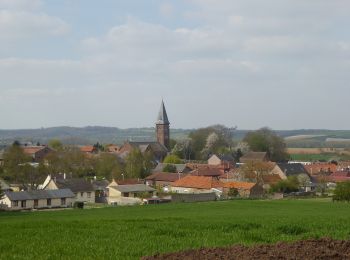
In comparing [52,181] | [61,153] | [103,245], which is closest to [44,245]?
[103,245]

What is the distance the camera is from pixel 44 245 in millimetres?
14203

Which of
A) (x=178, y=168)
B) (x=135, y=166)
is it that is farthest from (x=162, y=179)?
(x=178, y=168)

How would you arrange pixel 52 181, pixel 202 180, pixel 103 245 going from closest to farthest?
1. pixel 103 245
2. pixel 52 181
3. pixel 202 180

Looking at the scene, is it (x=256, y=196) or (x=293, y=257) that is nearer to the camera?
(x=293, y=257)

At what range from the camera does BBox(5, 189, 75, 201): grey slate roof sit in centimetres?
6244

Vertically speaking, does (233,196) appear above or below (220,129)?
below

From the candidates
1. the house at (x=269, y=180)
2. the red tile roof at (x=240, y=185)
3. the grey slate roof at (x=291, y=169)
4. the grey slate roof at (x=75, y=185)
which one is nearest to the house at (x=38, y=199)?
the grey slate roof at (x=75, y=185)

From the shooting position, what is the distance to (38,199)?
209 feet

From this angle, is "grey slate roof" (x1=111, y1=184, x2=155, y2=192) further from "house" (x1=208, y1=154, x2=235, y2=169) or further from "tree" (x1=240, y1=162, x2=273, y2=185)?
"house" (x1=208, y1=154, x2=235, y2=169)

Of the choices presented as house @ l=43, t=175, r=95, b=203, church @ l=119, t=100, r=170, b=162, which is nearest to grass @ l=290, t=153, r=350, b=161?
church @ l=119, t=100, r=170, b=162

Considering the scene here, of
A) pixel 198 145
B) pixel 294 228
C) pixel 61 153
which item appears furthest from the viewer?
pixel 198 145

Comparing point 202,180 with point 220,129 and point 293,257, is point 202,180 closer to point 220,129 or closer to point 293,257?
point 220,129

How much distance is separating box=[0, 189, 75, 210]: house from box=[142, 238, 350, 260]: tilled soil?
53498 mm

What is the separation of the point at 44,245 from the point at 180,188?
6851 centimetres
